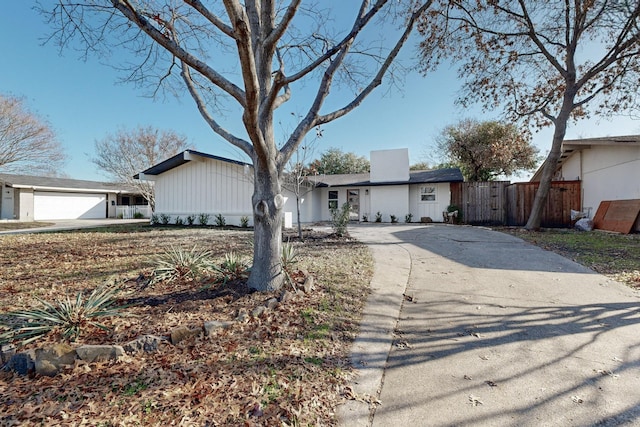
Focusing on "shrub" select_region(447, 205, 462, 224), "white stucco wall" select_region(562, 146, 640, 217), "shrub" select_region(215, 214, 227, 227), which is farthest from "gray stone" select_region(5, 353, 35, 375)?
"shrub" select_region(447, 205, 462, 224)

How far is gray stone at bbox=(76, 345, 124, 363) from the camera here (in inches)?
91.7

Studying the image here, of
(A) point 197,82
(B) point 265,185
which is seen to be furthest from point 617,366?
(A) point 197,82

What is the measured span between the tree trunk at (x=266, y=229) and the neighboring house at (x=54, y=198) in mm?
26952

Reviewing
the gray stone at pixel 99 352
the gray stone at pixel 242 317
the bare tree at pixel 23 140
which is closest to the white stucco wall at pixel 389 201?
the gray stone at pixel 242 317

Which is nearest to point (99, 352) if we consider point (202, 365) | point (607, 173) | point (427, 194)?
point (202, 365)

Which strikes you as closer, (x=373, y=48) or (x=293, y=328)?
(x=293, y=328)

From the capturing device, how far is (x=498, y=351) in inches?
104

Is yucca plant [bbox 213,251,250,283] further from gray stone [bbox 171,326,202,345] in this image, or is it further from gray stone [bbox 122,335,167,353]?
gray stone [bbox 122,335,167,353]

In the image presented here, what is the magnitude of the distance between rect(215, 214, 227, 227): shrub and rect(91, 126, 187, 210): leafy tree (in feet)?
36.2

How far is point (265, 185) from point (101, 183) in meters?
31.7

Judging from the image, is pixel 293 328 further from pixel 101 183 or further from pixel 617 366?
pixel 101 183

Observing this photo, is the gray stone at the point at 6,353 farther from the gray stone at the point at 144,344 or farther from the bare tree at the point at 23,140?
the bare tree at the point at 23,140

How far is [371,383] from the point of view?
220 cm

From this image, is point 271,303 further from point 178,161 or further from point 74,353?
point 178,161
